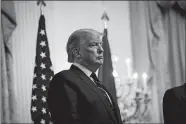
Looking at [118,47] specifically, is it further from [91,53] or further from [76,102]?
[76,102]

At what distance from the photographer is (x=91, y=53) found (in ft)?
7.88

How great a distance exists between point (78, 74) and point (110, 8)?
4279 millimetres

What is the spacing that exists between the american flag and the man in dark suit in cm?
237

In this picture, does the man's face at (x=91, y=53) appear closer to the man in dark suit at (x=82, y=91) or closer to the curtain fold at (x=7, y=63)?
the man in dark suit at (x=82, y=91)

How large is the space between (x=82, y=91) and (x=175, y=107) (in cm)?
74

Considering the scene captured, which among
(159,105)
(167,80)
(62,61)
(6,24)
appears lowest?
(159,105)

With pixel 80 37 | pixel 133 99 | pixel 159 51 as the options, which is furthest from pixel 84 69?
pixel 159 51

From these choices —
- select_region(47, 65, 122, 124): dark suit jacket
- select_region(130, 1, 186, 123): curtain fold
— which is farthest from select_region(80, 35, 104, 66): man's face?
select_region(130, 1, 186, 123): curtain fold

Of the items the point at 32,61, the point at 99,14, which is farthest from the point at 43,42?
the point at 99,14

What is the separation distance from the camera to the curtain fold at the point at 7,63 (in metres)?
4.86

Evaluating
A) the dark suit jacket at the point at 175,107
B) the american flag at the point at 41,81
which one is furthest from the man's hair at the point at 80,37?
the american flag at the point at 41,81

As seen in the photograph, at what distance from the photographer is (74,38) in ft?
8.03

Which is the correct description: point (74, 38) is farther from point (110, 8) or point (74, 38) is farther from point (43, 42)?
point (110, 8)

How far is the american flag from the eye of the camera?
4.66 m
